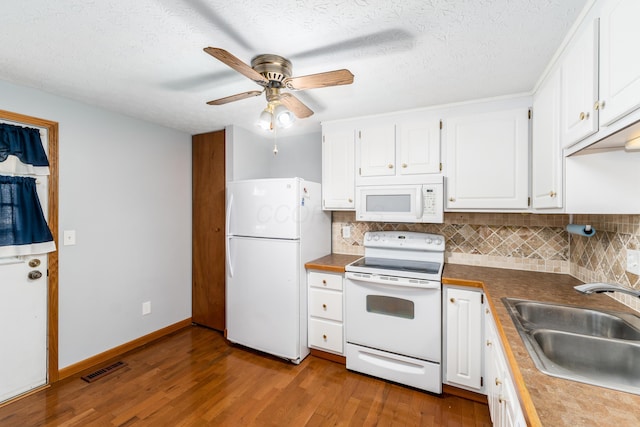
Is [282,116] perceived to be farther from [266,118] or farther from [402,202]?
[402,202]

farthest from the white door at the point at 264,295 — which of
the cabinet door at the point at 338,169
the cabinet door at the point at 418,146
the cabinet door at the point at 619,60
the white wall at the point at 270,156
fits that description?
the cabinet door at the point at 619,60

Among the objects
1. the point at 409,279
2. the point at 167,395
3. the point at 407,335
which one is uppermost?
the point at 409,279

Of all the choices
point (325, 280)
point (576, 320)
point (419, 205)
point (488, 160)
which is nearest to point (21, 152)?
point (325, 280)

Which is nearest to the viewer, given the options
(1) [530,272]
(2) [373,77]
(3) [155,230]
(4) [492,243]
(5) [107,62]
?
(5) [107,62]

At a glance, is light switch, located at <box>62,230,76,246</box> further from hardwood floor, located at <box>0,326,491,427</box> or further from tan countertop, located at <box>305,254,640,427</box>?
tan countertop, located at <box>305,254,640,427</box>

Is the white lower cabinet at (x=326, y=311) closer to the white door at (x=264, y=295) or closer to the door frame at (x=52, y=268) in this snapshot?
the white door at (x=264, y=295)

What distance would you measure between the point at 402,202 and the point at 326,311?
3.88ft

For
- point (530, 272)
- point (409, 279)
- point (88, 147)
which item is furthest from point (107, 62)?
point (530, 272)

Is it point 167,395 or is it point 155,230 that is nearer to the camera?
point 167,395

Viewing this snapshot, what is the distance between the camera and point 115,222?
2.64 m

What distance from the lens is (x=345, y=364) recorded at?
8.27ft

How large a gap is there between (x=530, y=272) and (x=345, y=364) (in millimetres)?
1717

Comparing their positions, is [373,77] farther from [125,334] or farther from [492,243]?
[125,334]

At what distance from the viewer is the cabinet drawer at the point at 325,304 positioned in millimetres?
2527
